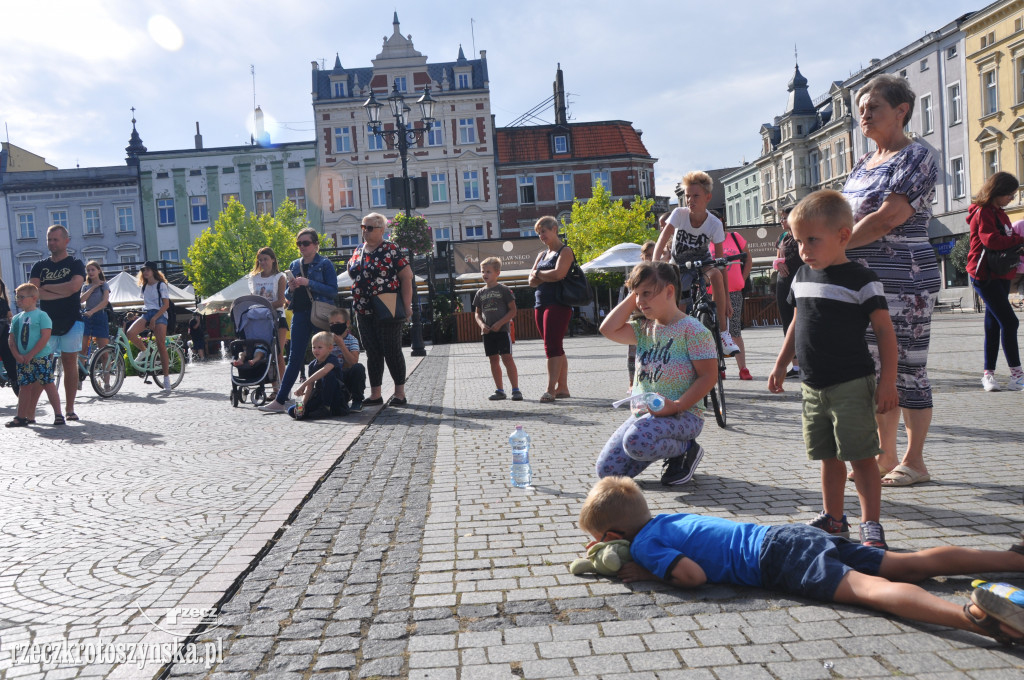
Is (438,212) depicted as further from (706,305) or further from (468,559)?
(468,559)

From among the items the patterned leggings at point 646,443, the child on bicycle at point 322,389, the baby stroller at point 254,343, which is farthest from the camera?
the baby stroller at point 254,343

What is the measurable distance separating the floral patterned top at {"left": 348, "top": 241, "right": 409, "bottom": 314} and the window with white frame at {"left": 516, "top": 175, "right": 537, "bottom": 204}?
152 ft

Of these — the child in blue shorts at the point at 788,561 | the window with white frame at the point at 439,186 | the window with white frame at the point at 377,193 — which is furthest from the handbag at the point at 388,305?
the window with white frame at the point at 439,186

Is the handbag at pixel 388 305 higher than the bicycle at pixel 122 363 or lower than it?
higher

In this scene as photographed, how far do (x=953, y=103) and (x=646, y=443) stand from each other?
142 feet

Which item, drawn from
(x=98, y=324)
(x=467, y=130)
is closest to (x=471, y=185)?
(x=467, y=130)

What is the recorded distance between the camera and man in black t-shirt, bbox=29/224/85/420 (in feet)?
31.0

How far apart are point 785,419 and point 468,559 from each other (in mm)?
4233

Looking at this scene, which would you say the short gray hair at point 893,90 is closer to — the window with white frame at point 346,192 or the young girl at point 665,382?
the young girl at point 665,382

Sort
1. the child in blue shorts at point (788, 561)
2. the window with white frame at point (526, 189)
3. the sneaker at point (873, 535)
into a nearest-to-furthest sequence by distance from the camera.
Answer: the child in blue shorts at point (788, 561), the sneaker at point (873, 535), the window with white frame at point (526, 189)

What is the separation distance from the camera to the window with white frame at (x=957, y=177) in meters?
40.3

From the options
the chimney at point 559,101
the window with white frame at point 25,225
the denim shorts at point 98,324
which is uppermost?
the chimney at point 559,101

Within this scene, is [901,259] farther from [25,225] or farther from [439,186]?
[25,225]

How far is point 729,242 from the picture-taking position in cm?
1016
